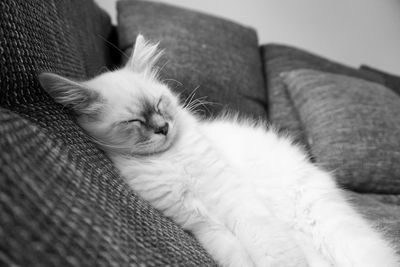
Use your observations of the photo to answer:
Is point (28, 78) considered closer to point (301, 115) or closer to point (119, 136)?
point (119, 136)

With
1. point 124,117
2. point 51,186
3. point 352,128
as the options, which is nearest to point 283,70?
point 352,128

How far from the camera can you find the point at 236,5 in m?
2.46

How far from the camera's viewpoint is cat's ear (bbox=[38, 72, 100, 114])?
0.65 metres

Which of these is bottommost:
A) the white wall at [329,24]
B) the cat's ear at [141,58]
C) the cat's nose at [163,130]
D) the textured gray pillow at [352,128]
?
the cat's nose at [163,130]

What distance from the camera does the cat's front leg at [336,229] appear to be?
793 mm

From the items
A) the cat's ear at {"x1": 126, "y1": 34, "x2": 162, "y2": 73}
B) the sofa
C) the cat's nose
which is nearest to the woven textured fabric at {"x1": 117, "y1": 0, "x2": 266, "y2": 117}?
the sofa

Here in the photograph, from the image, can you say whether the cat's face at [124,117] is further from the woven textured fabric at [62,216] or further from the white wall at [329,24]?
the white wall at [329,24]

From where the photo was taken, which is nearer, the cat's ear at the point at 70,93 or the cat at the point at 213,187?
the cat's ear at the point at 70,93

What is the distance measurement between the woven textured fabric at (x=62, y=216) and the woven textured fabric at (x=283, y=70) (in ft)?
4.32

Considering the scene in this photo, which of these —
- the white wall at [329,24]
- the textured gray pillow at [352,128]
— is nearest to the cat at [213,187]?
the textured gray pillow at [352,128]

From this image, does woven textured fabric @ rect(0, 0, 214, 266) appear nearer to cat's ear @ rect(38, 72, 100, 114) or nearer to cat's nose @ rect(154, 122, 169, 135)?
cat's ear @ rect(38, 72, 100, 114)

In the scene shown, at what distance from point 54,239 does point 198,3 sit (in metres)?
2.27

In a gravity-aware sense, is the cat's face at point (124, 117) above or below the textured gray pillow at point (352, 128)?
below

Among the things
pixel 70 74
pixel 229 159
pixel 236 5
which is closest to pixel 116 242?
pixel 70 74
